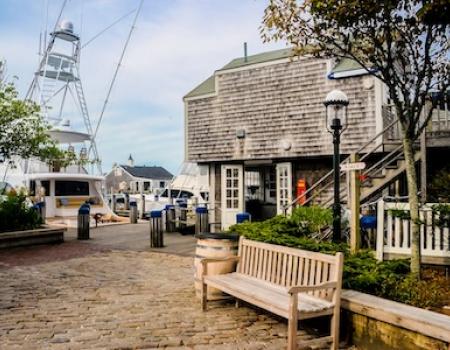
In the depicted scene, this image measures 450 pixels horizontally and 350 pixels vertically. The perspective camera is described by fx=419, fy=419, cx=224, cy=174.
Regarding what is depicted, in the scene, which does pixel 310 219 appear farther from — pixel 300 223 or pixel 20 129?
pixel 20 129

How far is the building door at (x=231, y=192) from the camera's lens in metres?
15.7

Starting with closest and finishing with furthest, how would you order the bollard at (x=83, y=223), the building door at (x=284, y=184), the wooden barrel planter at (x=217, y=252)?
the wooden barrel planter at (x=217, y=252)
the bollard at (x=83, y=223)
the building door at (x=284, y=184)

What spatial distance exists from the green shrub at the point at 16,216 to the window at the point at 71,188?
26.0ft

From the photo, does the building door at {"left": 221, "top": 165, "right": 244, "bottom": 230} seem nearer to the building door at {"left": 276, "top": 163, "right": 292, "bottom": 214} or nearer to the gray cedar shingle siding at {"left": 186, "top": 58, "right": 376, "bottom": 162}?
the gray cedar shingle siding at {"left": 186, "top": 58, "right": 376, "bottom": 162}

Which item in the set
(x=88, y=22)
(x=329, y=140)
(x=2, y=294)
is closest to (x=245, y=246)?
(x=2, y=294)

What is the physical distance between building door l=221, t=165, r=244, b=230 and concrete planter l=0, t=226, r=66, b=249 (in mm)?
5925

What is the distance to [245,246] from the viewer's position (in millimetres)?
5625

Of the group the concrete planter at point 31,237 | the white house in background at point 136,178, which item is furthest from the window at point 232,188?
the white house in background at point 136,178

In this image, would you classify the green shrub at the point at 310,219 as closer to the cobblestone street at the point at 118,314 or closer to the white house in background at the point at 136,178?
the cobblestone street at the point at 118,314

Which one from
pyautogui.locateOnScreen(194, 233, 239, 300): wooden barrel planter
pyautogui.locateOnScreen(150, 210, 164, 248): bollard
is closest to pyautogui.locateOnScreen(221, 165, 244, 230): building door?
pyautogui.locateOnScreen(150, 210, 164, 248): bollard

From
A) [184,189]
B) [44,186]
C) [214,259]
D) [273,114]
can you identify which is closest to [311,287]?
[214,259]

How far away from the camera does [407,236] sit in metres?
6.77

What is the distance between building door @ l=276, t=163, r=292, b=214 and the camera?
14398mm

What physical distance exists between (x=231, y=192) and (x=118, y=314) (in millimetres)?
10864
